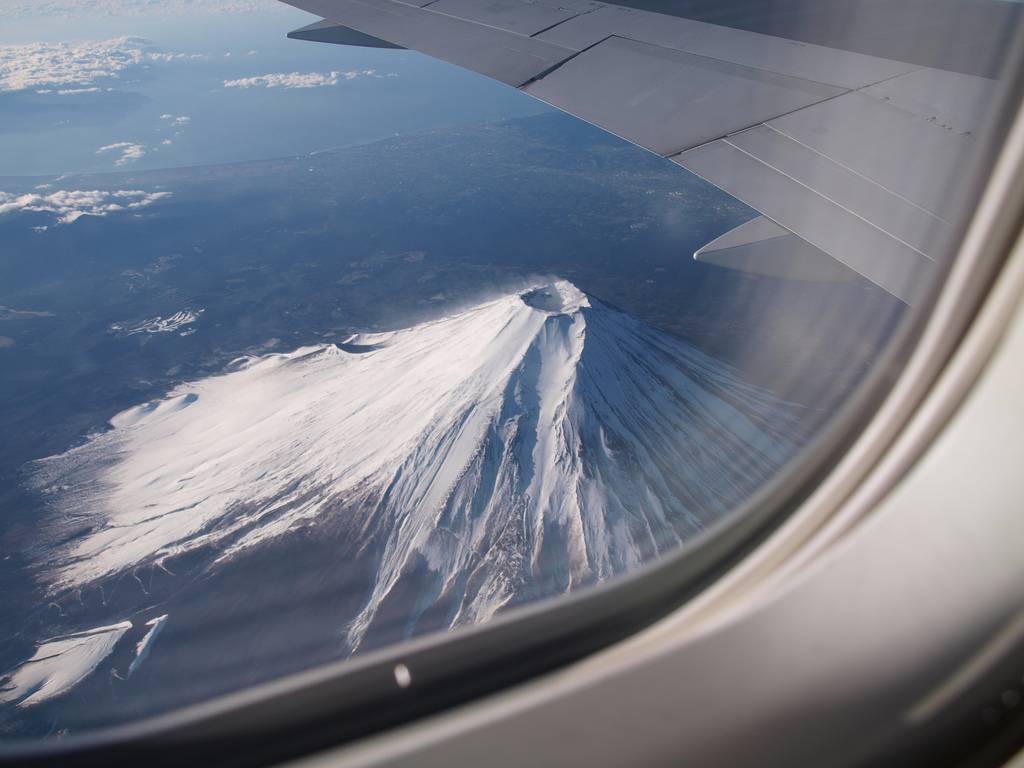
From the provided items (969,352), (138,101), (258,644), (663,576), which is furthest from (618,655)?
(138,101)

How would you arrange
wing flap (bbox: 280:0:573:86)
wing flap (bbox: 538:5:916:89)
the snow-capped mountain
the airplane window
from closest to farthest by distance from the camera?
the airplane window < wing flap (bbox: 538:5:916:89) < wing flap (bbox: 280:0:573:86) < the snow-capped mountain

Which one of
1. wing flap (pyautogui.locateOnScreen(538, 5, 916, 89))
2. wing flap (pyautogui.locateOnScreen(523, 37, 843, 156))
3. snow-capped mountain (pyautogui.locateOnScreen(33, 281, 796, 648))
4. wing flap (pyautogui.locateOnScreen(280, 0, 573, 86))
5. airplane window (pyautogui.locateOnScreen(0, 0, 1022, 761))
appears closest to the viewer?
airplane window (pyautogui.locateOnScreen(0, 0, 1022, 761))

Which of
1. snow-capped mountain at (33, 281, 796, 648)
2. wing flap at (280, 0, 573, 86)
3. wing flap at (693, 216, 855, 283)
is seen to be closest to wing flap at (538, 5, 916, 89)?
wing flap at (280, 0, 573, 86)

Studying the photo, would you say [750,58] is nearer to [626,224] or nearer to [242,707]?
[242,707]

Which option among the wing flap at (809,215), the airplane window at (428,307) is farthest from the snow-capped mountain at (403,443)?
the wing flap at (809,215)

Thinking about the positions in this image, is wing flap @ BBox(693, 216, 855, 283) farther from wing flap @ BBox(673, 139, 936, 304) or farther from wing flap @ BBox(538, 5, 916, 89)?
wing flap @ BBox(538, 5, 916, 89)

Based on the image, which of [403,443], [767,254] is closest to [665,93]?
[767,254]

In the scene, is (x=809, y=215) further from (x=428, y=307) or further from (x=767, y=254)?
(x=428, y=307)

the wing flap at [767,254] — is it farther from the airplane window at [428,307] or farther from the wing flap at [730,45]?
the wing flap at [730,45]
